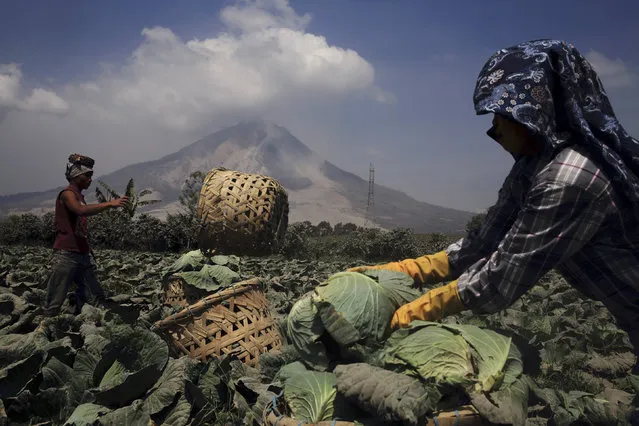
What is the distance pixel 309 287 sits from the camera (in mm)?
6730

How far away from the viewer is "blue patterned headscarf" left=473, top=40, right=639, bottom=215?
245 centimetres

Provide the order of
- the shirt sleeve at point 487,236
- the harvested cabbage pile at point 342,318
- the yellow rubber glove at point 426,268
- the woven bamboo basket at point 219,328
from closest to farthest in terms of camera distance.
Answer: the harvested cabbage pile at point 342,318 → the shirt sleeve at point 487,236 → the yellow rubber glove at point 426,268 → the woven bamboo basket at point 219,328

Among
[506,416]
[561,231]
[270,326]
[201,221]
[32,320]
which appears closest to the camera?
[506,416]

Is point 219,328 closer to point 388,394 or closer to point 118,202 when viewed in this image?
point 388,394

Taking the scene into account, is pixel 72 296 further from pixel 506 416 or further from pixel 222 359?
pixel 506 416

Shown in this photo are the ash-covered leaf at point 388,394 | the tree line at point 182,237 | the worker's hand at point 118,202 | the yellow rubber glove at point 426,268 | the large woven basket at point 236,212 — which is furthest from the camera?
the tree line at point 182,237

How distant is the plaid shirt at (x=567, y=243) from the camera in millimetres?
2447

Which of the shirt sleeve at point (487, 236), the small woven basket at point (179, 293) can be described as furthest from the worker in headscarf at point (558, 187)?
the small woven basket at point (179, 293)

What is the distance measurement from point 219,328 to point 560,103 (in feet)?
9.57

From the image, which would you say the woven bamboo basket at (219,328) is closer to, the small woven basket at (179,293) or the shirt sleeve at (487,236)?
the small woven basket at (179,293)

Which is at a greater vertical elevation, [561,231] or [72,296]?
[561,231]

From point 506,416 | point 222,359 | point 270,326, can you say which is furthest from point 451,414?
point 270,326

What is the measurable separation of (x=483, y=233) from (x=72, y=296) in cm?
579

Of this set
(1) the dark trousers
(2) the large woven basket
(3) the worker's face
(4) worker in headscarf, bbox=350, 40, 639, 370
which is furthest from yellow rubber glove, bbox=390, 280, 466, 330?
(2) the large woven basket
